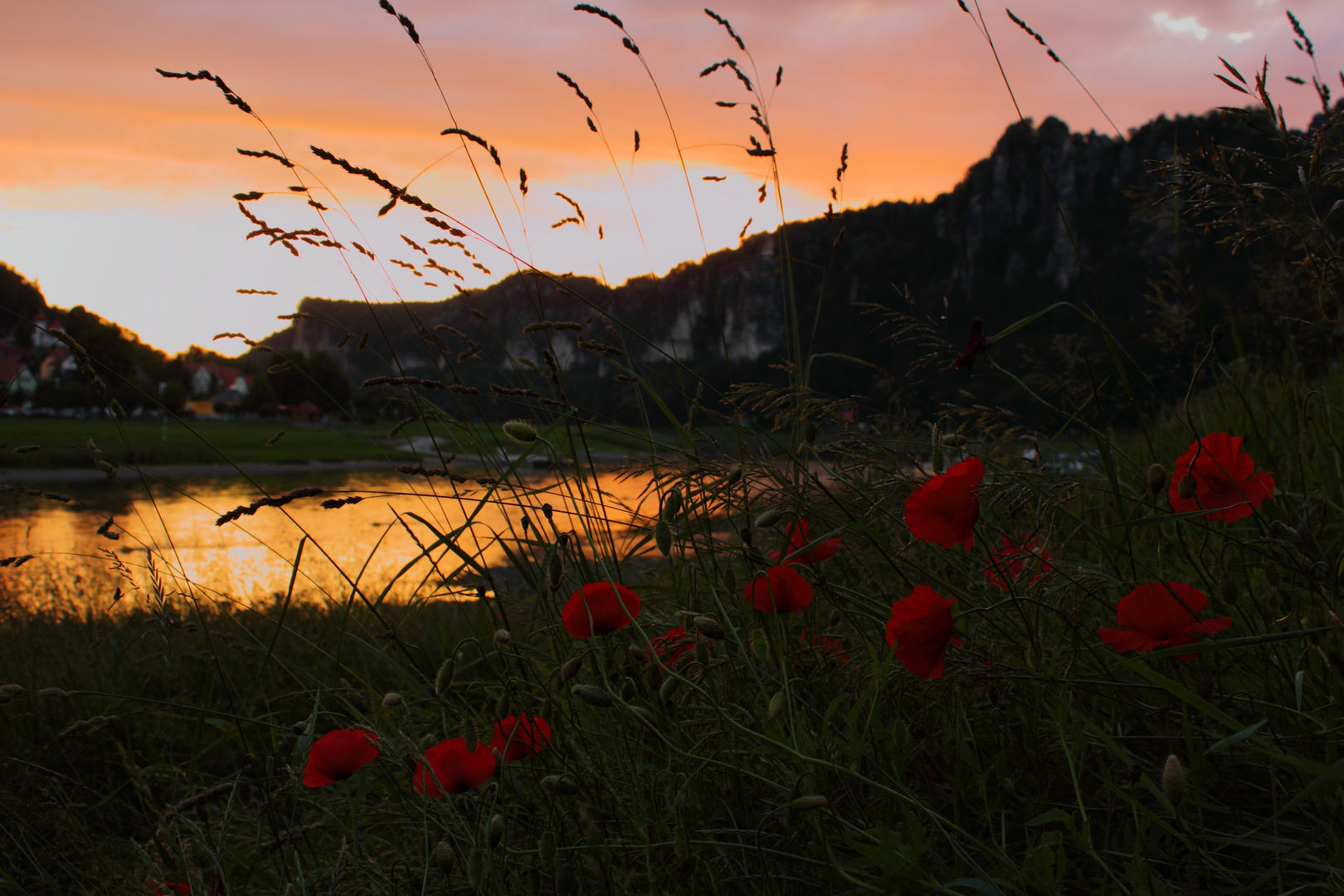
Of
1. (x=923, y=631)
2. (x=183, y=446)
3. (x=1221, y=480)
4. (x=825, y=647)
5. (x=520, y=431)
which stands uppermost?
(x=183, y=446)

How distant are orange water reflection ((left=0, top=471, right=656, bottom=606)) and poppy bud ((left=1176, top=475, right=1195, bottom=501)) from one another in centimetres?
89

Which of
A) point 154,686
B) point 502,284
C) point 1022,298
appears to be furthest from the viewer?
point 1022,298

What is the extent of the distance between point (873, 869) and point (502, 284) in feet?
5.65

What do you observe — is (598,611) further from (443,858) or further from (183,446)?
(183,446)

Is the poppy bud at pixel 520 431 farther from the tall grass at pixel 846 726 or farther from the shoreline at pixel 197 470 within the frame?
the shoreline at pixel 197 470

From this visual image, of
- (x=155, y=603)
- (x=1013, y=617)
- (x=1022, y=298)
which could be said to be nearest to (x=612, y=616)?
(x=1013, y=617)

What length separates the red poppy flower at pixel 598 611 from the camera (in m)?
1.02

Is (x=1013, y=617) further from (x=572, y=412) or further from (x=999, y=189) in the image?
(x=999, y=189)

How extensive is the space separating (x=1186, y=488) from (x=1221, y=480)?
0.14 metres

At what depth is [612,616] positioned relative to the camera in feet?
3.47

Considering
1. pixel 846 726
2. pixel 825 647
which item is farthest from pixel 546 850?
pixel 825 647

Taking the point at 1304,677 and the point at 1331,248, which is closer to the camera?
the point at 1331,248

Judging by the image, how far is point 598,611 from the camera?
3.43 ft

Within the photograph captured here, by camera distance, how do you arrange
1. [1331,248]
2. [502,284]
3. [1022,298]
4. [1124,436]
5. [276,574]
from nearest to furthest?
[1331,248] → [502,284] → [1124,436] → [276,574] → [1022,298]
